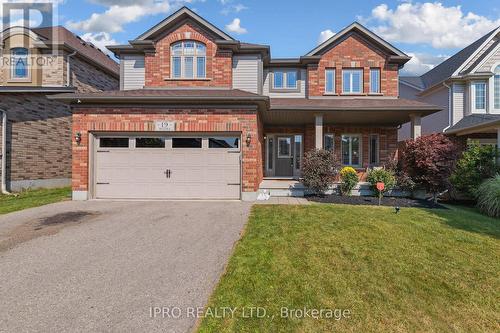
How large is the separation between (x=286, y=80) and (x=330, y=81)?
2.30 metres

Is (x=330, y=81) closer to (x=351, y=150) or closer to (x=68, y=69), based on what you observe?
(x=351, y=150)

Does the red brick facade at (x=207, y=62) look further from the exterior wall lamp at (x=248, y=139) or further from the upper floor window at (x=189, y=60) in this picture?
the exterior wall lamp at (x=248, y=139)

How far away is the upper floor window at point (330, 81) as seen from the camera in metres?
14.2

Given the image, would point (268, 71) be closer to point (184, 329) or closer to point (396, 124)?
point (396, 124)

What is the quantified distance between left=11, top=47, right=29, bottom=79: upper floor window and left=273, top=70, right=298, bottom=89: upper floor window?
1397cm

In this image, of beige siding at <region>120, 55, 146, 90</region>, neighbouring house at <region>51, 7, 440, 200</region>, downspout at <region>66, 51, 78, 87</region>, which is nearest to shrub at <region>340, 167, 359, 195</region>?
neighbouring house at <region>51, 7, 440, 200</region>

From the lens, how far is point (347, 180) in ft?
35.9

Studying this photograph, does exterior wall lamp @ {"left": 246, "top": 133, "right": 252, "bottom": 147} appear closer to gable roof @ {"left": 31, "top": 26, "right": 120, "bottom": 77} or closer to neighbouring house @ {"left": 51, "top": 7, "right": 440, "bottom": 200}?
neighbouring house @ {"left": 51, "top": 7, "right": 440, "bottom": 200}

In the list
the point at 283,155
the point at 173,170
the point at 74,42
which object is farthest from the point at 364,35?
the point at 74,42

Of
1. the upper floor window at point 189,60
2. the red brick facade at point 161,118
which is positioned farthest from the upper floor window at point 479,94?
the upper floor window at point 189,60

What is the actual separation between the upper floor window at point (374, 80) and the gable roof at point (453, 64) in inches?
168

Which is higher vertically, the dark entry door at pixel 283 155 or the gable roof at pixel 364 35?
the gable roof at pixel 364 35

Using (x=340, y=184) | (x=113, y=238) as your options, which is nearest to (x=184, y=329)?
(x=113, y=238)

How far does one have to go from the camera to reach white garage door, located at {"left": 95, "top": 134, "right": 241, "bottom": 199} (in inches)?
399
